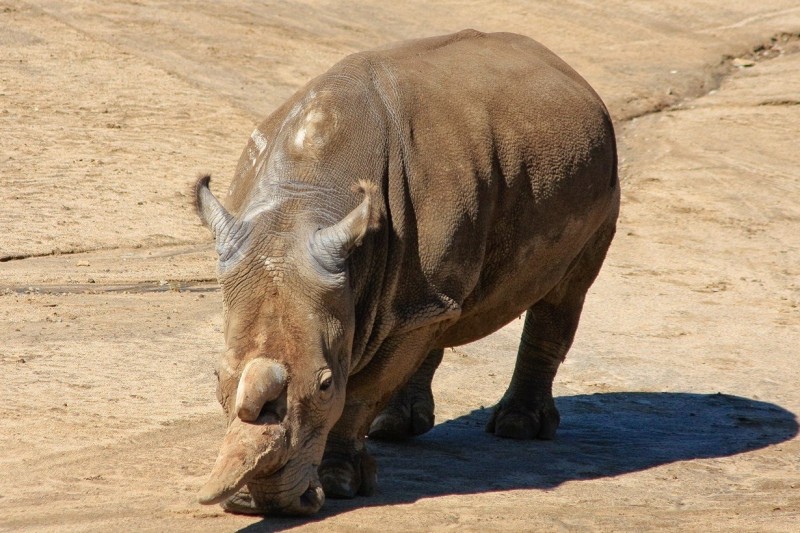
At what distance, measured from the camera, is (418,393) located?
27.7 feet

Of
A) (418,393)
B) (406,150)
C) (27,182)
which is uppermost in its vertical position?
(406,150)

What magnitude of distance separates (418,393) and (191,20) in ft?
39.4

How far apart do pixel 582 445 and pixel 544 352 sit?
0.61 metres

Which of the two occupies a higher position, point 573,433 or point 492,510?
point 492,510

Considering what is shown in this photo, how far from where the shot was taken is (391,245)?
22.0 ft

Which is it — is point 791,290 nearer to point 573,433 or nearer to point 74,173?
point 573,433

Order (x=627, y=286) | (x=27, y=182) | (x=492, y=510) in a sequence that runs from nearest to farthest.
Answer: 1. (x=492, y=510)
2. (x=627, y=286)
3. (x=27, y=182)

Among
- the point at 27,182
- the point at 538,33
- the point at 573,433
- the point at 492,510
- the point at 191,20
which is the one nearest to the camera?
the point at 492,510

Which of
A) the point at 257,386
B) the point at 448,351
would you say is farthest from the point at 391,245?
the point at 448,351

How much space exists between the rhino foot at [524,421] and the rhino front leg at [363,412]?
1.78 meters

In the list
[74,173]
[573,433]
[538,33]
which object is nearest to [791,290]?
[573,433]

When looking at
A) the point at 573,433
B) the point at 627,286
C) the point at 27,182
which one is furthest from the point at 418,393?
the point at 27,182

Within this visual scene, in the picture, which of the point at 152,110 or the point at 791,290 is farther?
the point at 152,110

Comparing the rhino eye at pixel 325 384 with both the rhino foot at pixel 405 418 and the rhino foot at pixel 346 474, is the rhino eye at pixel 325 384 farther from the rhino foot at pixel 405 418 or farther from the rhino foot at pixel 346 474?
the rhino foot at pixel 405 418
